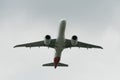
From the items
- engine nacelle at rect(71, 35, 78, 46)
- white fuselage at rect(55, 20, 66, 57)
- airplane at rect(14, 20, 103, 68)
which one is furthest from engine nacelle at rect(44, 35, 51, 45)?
engine nacelle at rect(71, 35, 78, 46)

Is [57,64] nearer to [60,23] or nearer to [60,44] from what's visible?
[60,44]

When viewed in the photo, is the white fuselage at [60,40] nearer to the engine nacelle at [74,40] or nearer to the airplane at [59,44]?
the airplane at [59,44]

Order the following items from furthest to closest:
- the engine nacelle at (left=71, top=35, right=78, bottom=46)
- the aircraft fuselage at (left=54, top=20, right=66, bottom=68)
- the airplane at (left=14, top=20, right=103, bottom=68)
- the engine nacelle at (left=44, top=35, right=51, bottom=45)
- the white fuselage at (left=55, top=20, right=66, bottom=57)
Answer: the engine nacelle at (left=44, top=35, right=51, bottom=45)
the engine nacelle at (left=71, top=35, right=78, bottom=46)
the airplane at (left=14, top=20, right=103, bottom=68)
the aircraft fuselage at (left=54, top=20, right=66, bottom=68)
the white fuselage at (left=55, top=20, right=66, bottom=57)

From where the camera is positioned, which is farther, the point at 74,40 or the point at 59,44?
the point at 59,44

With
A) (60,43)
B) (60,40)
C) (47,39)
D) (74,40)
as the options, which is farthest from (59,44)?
(74,40)

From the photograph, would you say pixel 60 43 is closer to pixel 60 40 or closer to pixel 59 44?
pixel 59 44

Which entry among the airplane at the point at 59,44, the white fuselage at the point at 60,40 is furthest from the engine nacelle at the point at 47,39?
the white fuselage at the point at 60,40

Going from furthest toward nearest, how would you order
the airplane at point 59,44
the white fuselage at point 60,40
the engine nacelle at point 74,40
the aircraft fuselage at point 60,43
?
the engine nacelle at point 74,40, the airplane at point 59,44, the aircraft fuselage at point 60,43, the white fuselage at point 60,40

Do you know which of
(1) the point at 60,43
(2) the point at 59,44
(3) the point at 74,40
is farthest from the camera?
(2) the point at 59,44

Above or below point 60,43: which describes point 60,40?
above

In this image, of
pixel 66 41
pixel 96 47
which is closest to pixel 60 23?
pixel 66 41

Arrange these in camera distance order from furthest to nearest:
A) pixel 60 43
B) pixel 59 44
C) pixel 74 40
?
pixel 59 44 < pixel 60 43 < pixel 74 40

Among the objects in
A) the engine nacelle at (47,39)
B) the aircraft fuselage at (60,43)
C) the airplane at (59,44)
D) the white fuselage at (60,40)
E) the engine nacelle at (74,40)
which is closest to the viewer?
the white fuselage at (60,40)

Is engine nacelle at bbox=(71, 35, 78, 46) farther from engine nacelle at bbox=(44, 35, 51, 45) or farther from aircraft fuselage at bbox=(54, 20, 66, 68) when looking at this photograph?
engine nacelle at bbox=(44, 35, 51, 45)
